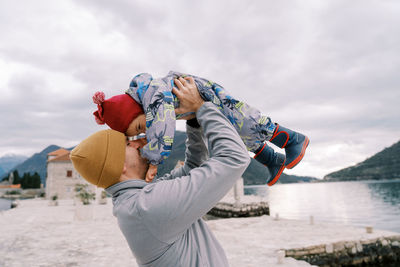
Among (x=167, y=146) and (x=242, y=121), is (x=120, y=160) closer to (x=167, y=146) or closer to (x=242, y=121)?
(x=167, y=146)

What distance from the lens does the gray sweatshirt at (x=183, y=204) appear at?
1.09 m

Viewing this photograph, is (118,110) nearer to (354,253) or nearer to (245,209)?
(354,253)

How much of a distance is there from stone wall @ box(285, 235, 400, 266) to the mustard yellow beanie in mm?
7350

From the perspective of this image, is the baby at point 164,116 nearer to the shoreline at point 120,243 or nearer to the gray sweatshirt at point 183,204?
the gray sweatshirt at point 183,204

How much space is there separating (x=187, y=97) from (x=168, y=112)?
14 centimetres

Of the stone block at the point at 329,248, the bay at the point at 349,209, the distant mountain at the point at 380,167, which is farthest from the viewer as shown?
the distant mountain at the point at 380,167

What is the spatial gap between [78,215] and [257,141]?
47.3 feet

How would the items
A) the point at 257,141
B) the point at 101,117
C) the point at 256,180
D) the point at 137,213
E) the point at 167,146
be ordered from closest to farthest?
the point at 137,213, the point at 167,146, the point at 101,117, the point at 257,141, the point at 256,180

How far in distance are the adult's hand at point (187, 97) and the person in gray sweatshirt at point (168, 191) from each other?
3cm

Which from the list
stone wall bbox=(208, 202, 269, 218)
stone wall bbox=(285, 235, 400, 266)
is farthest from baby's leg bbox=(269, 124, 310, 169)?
stone wall bbox=(208, 202, 269, 218)

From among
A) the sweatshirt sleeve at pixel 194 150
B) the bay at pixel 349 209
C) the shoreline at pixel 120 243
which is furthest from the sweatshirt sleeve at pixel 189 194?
the bay at pixel 349 209

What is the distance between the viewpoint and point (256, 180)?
180 metres

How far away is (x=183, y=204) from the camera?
1082mm

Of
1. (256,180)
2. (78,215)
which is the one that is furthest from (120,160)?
(256,180)
